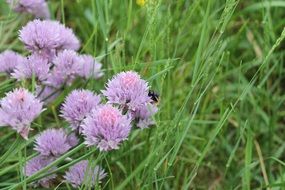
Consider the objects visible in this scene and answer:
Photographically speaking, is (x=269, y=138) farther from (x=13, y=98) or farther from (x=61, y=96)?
(x=13, y=98)

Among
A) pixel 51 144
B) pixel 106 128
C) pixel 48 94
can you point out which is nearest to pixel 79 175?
pixel 51 144

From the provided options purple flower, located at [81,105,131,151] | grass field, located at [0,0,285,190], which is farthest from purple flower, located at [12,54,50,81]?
purple flower, located at [81,105,131,151]

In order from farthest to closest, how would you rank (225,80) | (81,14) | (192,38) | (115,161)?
(81,14) → (225,80) → (192,38) → (115,161)

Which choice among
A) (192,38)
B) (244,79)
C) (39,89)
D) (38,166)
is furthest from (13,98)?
(244,79)

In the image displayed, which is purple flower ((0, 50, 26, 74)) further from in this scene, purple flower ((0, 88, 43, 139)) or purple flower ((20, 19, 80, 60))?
purple flower ((0, 88, 43, 139))

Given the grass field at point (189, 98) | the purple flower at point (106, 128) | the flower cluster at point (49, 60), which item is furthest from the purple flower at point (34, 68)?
the purple flower at point (106, 128)

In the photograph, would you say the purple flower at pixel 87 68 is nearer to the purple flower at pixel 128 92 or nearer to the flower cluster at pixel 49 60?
the flower cluster at pixel 49 60
